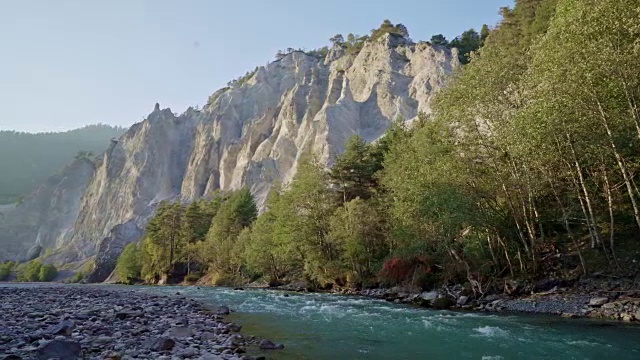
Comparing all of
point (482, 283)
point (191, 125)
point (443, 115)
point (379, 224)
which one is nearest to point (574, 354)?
point (482, 283)

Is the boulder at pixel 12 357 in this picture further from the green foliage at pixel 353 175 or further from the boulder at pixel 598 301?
the green foliage at pixel 353 175

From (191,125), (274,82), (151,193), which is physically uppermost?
(274,82)

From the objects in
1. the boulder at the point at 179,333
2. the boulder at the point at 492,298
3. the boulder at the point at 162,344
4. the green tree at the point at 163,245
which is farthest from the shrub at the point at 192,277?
the boulder at the point at 162,344

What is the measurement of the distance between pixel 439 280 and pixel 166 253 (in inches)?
2447

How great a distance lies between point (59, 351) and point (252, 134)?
117 m

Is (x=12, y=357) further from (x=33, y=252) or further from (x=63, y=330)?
(x=33, y=252)

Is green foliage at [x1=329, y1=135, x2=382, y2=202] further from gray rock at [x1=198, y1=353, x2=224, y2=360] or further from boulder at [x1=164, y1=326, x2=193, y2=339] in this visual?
gray rock at [x1=198, y1=353, x2=224, y2=360]

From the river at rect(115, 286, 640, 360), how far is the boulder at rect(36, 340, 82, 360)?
16.3ft

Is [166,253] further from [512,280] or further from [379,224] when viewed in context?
[512,280]

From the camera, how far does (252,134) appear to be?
125 m

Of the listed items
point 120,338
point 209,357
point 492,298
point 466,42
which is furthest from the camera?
point 466,42

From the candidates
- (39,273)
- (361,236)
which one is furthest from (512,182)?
(39,273)

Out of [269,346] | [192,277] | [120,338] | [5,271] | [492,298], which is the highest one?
[120,338]

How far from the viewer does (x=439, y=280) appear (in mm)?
30641
